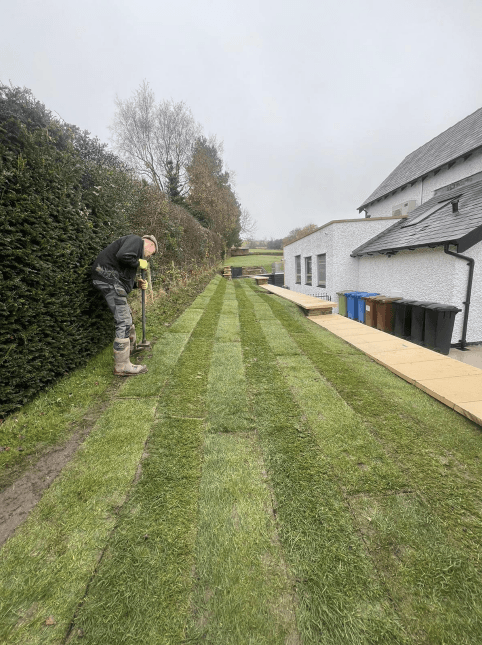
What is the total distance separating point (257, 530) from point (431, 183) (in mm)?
14192

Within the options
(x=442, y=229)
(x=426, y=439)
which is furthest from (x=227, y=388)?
(x=442, y=229)

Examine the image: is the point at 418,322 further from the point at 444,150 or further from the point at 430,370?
the point at 444,150

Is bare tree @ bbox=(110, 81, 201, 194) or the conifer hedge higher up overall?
bare tree @ bbox=(110, 81, 201, 194)

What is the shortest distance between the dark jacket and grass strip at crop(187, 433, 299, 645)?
251 cm

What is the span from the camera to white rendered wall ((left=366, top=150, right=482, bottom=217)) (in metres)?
9.29

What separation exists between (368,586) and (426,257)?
26.2 feet

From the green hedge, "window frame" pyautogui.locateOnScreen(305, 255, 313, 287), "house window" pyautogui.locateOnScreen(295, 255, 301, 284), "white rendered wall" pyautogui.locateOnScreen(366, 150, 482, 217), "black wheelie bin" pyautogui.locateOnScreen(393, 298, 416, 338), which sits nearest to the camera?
the green hedge

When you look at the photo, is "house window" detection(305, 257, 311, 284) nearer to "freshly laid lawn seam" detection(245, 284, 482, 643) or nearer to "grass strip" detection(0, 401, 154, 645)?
"freshly laid lawn seam" detection(245, 284, 482, 643)

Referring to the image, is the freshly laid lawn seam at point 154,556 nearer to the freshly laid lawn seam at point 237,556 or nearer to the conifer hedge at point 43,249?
the freshly laid lawn seam at point 237,556

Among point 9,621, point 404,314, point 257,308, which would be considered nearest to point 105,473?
point 9,621

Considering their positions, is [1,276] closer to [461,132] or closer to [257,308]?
[257,308]

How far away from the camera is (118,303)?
3461 millimetres

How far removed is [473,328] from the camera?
6.62 meters

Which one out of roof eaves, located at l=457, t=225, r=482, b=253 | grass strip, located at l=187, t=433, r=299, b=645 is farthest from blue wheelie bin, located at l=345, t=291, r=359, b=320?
grass strip, located at l=187, t=433, r=299, b=645
